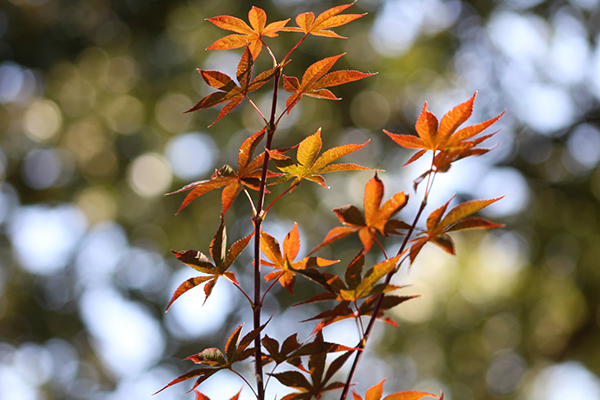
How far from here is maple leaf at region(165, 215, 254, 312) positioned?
44 cm

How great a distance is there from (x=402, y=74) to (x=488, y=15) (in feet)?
2.99

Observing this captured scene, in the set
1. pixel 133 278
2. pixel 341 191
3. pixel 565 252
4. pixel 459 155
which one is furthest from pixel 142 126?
pixel 459 155

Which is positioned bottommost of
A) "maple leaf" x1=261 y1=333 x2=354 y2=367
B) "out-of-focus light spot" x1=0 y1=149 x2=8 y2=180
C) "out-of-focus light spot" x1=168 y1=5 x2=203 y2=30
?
"out-of-focus light spot" x1=0 y1=149 x2=8 y2=180

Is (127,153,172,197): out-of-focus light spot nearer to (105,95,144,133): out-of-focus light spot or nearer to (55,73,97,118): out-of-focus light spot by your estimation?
(105,95,144,133): out-of-focus light spot

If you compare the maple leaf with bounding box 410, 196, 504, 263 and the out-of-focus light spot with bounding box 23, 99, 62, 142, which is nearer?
the maple leaf with bounding box 410, 196, 504, 263

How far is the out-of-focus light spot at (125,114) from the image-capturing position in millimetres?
3986

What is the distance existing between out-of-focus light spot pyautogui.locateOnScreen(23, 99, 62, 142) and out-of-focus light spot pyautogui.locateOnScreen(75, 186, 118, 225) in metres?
0.63

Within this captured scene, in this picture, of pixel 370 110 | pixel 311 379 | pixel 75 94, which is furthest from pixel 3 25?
pixel 311 379

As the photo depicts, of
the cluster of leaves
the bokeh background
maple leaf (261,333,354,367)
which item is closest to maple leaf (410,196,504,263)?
the cluster of leaves

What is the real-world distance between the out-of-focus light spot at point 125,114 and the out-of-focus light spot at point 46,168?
1.66 ft

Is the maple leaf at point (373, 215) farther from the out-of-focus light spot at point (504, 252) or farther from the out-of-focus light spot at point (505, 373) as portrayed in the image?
the out-of-focus light spot at point (505, 373)

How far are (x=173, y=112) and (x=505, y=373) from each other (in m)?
3.64

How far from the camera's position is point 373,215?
0.45 m

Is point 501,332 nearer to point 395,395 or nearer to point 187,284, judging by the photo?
point 395,395
